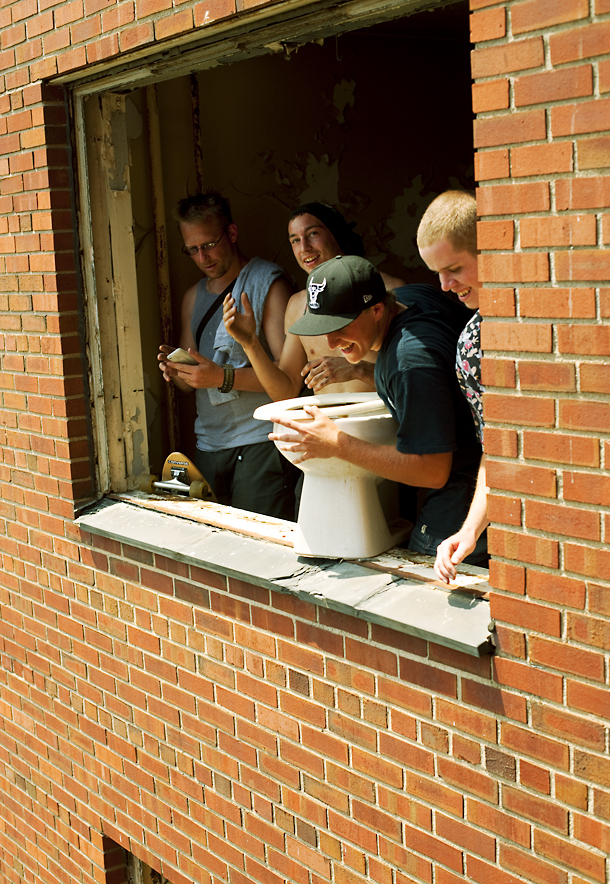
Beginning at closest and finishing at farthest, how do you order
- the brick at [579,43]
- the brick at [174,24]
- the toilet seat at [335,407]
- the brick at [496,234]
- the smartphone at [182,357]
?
the brick at [579,43] < the brick at [496,234] < the toilet seat at [335,407] < the brick at [174,24] < the smartphone at [182,357]

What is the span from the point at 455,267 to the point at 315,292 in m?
0.45

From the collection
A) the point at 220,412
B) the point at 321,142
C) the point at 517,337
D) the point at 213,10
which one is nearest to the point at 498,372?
the point at 517,337

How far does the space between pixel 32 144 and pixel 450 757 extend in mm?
2760

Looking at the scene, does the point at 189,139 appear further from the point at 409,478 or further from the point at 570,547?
the point at 570,547

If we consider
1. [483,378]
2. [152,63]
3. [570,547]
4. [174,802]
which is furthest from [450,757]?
[152,63]

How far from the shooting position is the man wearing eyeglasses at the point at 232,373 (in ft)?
12.3

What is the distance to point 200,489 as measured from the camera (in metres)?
3.74

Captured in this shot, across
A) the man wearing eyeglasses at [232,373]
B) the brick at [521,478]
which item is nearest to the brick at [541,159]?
the brick at [521,478]

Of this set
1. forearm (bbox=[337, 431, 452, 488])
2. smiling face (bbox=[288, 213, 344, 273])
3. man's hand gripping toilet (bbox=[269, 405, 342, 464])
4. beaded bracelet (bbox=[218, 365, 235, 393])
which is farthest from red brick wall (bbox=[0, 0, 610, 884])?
smiling face (bbox=[288, 213, 344, 273])

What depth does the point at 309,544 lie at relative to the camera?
277 centimetres

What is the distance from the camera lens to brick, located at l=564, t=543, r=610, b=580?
6.23 feet

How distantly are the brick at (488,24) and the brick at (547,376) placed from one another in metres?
0.72

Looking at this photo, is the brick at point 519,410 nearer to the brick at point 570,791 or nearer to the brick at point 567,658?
the brick at point 567,658

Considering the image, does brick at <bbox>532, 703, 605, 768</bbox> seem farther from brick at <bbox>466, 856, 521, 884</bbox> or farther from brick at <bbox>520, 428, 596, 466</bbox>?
brick at <bbox>520, 428, 596, 466</bbox>
